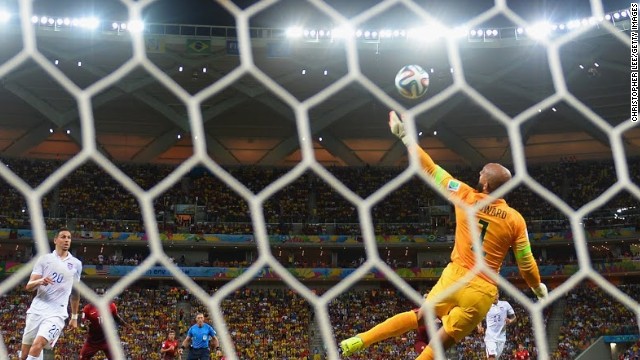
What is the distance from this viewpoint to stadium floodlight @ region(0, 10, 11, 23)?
19.8m

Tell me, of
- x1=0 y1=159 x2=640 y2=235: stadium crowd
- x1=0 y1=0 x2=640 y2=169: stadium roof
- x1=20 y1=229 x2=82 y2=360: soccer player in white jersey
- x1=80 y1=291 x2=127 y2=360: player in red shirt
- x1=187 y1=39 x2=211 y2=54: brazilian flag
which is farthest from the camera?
x1=0 y1=159 x2=640 y2=235: stadium crowd

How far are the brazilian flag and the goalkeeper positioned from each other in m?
19.8

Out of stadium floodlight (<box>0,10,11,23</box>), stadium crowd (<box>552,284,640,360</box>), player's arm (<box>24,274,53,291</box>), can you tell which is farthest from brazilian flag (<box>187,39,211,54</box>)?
player's arm (<box>24,274,53,291</box>)

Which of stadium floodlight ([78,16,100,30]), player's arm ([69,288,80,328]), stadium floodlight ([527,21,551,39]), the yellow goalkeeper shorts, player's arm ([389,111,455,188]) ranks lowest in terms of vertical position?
the yellow goalkeeper shorts

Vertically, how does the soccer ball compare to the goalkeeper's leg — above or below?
above

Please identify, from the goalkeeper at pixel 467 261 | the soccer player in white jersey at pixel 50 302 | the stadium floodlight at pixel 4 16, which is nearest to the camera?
the goalkeeper at pixel 467 261

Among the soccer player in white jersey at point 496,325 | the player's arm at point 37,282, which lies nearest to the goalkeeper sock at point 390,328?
the player's arm at point 37,282

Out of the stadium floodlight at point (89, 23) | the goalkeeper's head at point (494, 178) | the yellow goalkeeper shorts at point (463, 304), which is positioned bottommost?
the yellow goalkeeper shorts at point (463, 304)

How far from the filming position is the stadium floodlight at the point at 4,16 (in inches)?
779

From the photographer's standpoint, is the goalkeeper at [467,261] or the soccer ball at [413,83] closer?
the goalkeeper at [467,261]

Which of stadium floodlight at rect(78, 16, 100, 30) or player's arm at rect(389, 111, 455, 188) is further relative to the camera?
stadium floodlight at rect(78, 16, 100, 30)

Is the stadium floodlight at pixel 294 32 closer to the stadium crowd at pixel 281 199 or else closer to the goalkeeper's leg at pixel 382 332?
the stadium crowd at pixel 281 199

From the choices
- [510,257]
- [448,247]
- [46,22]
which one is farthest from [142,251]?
[510,257]

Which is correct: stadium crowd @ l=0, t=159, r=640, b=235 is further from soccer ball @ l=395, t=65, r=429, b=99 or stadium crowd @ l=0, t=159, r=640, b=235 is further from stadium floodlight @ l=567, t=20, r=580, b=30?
soccer ball @ l=395, t=65, r=429, b=99
